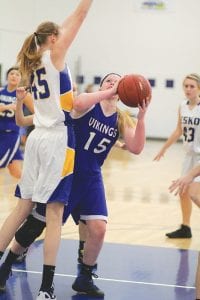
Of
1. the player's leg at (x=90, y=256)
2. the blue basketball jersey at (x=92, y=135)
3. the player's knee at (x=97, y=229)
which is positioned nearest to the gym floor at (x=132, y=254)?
the player's leg at (x=90, y=256)

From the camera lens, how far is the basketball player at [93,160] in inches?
177

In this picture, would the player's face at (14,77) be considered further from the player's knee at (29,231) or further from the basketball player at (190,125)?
the player's knee at (29,231)

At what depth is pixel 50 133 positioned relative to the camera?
429 cm

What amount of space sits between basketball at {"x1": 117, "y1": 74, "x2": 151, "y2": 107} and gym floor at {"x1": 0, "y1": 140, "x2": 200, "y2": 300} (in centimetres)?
146

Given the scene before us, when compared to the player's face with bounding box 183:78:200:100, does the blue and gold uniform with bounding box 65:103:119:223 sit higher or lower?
lower

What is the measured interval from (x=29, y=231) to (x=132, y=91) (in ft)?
4.46

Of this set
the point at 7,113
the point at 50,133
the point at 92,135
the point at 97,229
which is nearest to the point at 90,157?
the point at 92,135

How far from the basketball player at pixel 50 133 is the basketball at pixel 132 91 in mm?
384

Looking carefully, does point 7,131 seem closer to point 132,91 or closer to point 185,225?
point 185,225

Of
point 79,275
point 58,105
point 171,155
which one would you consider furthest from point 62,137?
point 171,155

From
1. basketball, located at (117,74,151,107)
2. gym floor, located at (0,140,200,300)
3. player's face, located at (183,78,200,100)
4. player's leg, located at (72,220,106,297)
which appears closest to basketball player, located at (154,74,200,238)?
player's face, located at (183,78,200,100)

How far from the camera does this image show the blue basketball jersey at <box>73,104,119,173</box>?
177 inches

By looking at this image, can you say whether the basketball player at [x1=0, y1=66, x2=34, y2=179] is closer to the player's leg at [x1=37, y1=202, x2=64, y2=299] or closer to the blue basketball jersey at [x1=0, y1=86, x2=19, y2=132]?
the blue basketball jersey at [x1=0, y1=86, x2=19, y2=132]

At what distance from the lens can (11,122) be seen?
762 cm
